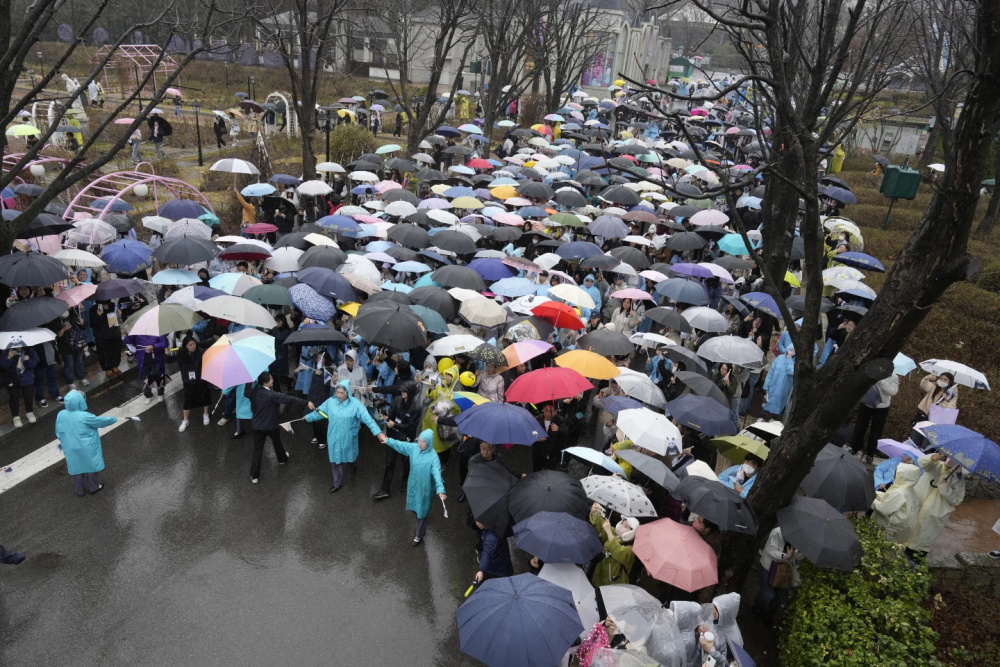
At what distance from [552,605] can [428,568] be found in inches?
102

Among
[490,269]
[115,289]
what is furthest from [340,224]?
[115,289]

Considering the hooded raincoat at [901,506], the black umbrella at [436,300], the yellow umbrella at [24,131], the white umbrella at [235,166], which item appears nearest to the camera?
the hooded raincoat at [901,506]

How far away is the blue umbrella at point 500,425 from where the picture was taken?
6.44m

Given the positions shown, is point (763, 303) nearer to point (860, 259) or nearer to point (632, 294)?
point (632, 294)

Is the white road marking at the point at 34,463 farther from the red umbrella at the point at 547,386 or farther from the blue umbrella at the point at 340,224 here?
the blue umbrella at the point at 340,224

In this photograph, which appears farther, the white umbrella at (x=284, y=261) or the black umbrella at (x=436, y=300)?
the white umbrella at (x=284, y=261)

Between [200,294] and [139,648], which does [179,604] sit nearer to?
[139,648]

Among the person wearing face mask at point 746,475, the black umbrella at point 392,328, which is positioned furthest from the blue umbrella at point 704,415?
the black umbrella at point 392,328

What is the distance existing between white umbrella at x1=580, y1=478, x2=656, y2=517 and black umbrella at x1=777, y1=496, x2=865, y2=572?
1179 mm

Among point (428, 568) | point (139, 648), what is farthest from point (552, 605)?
point (139, 648)

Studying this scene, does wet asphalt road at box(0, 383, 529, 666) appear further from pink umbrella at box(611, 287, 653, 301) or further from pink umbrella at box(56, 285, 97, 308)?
pink umbrella at box(611, 287, 653, 301)

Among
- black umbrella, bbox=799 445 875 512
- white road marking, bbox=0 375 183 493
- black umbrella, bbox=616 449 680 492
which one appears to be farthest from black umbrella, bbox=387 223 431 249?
black umbrella, bbox=799 445 875 512

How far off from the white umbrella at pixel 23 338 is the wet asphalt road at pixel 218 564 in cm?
123

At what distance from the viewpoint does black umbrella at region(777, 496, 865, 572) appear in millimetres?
5488
